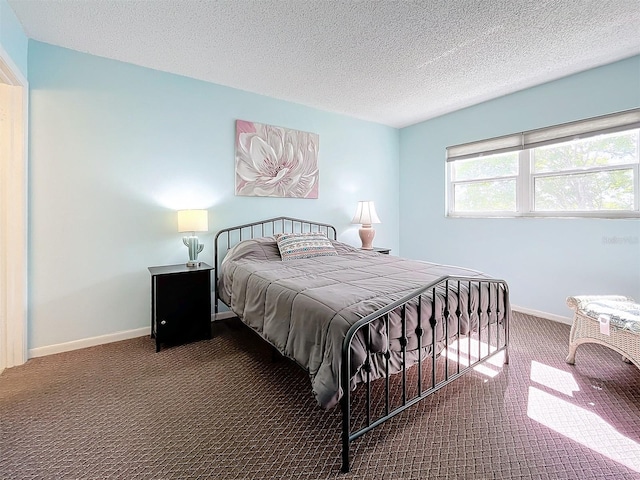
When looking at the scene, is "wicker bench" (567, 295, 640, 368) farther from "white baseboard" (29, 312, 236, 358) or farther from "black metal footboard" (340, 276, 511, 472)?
"white baseboard" (29, 312, 236, 358)

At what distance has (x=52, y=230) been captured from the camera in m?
2.60

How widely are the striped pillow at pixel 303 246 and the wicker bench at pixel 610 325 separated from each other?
2.18 metres

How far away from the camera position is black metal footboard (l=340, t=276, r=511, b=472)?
1442 mm

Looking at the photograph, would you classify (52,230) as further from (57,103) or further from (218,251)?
(218,251)

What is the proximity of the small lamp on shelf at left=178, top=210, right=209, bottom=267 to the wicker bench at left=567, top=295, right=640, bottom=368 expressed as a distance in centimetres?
327

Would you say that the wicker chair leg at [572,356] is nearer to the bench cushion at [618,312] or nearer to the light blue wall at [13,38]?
the bench cushion at [618,312]

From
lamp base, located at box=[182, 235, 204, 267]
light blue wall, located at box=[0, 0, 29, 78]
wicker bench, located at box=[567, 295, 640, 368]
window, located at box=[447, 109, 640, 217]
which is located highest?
light blue wall, located at box=[0, 0, 29, 78]

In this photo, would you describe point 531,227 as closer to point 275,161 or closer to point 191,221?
point 275,161

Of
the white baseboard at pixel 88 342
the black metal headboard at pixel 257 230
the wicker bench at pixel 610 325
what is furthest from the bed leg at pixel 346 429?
the white baseboard at pixel 88 342

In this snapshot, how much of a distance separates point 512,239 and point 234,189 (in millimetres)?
3407

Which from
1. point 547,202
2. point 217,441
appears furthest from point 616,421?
point 547,202

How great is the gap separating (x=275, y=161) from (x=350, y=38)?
1637 millimetres

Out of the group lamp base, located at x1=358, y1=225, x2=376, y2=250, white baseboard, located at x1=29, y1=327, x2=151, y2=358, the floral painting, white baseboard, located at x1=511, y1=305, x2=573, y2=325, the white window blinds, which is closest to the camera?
white baseboard, located at x1=29, y1=327, x2=151, y2=358

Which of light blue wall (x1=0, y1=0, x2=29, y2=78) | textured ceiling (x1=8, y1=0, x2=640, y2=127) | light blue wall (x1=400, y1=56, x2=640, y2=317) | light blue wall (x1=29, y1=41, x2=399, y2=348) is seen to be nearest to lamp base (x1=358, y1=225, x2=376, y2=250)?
light blue wall (x1=400, y1=56, x2=640, y2=317)
